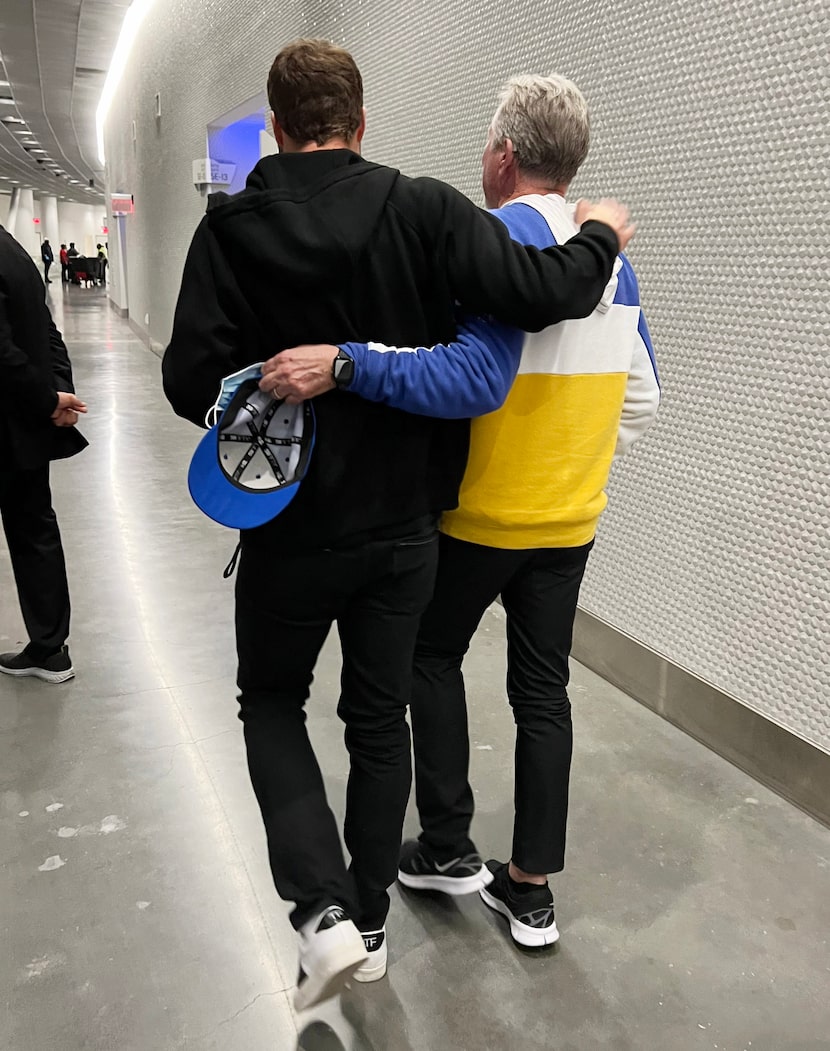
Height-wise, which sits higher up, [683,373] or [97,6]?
[97,6]

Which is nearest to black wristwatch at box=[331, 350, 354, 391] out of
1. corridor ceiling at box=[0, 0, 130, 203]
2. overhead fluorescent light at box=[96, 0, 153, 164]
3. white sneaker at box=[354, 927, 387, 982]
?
white sneaker at box=[354, 927, 387, 982]

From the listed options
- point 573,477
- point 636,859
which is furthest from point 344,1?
point 636,859

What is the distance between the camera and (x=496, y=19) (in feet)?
9.25

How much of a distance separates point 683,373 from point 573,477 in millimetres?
1049

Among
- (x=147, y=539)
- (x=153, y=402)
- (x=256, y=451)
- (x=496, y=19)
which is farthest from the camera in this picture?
(x=153, y=402)

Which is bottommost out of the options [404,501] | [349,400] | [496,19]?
[404,501]

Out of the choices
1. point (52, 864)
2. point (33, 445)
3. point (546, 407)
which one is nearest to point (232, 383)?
point (546, 407)

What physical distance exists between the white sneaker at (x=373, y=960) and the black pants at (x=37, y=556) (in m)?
1.42

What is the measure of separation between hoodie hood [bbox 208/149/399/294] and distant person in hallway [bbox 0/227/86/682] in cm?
117

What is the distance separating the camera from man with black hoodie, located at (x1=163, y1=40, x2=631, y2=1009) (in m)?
1.09

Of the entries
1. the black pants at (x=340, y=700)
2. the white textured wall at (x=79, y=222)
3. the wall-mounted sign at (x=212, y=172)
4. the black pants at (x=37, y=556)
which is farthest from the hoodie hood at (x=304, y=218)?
the white textured wall at (x=79, y=222)

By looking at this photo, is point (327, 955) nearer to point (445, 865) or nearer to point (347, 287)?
point (445, 865)

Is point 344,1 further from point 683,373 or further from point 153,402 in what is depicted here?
point 153,402

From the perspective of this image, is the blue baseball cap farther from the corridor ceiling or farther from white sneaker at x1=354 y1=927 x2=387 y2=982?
the corridor ceiling
